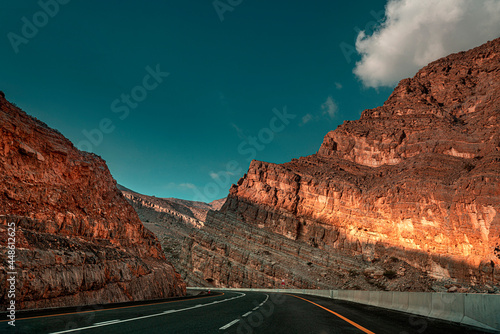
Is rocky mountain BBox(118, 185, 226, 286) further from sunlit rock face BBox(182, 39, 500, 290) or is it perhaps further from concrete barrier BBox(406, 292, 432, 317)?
concrete barrier BBox(406, 292, 432, 317)

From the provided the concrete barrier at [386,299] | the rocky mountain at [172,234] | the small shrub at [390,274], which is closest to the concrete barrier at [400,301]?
the concrete barrier at [386,299]

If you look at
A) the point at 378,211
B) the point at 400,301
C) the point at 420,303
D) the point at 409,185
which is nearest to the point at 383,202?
the point at 378,211

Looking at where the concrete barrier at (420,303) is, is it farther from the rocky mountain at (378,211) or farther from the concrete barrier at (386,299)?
the rocky mountain at (378,211)

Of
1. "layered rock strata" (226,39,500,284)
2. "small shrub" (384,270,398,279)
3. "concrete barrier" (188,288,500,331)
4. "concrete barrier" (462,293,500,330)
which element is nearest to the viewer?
"concrete barrier" (462,293,500,330)

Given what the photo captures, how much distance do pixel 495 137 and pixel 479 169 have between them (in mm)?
15569

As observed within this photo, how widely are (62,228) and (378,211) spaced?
77018 mm

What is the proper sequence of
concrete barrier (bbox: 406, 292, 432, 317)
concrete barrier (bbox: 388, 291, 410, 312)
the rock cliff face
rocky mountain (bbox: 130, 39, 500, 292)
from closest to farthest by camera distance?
concrete barrier (bbox: 406, 292, 432, 317) → concrete barrier (bbox: 388, 291, 410, 312) → the rock cliff face → rocky mountain (bbox: 130, 39, 500, 292)

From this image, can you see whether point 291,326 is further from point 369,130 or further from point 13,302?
point 369,130

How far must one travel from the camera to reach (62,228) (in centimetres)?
1825

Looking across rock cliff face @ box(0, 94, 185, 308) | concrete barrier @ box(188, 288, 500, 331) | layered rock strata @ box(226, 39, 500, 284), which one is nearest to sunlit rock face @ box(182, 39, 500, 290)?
layered rock strata @ box(226, 39, 500, 284)

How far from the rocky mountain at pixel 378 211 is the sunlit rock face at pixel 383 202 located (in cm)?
27

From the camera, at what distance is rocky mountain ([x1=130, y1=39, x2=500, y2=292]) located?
6600 centimetres

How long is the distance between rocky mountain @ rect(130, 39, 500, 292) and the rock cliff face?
4756 centimetres

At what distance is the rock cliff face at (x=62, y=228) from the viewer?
45.1 feet
